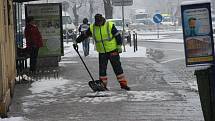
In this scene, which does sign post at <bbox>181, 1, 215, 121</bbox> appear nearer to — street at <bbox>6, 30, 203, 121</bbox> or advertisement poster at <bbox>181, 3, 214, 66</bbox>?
advertisement poster at <bbox>181, 3, 214, 66</bbox>

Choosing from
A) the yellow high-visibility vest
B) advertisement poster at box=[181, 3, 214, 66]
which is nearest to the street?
the yellow high-visibility vest

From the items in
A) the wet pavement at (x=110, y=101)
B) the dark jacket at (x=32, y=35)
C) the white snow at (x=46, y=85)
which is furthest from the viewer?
the dark jacket at (x=32, y=35)

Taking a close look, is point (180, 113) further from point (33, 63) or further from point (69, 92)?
point (33, 63)

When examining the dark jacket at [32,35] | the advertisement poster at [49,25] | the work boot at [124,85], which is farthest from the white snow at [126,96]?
the advertisement poster at [49,25]

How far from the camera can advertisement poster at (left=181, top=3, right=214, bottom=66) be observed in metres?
7.71

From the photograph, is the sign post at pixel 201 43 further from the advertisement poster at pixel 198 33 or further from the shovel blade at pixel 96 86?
the shovel blade at pixel 96 86

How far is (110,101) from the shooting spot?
36.9ft

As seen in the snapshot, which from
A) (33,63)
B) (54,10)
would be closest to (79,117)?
(33,63)

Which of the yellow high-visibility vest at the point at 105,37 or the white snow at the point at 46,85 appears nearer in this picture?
the yellow high-visibility vest at the point at 105,37

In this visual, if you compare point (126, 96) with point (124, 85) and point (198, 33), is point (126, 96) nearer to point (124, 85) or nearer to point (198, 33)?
point (124, 85)

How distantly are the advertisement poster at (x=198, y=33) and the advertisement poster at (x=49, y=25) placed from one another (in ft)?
33.4

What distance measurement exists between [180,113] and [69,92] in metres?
3.62

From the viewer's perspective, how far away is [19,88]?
13.6 metres

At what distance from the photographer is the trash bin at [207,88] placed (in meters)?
7.62
